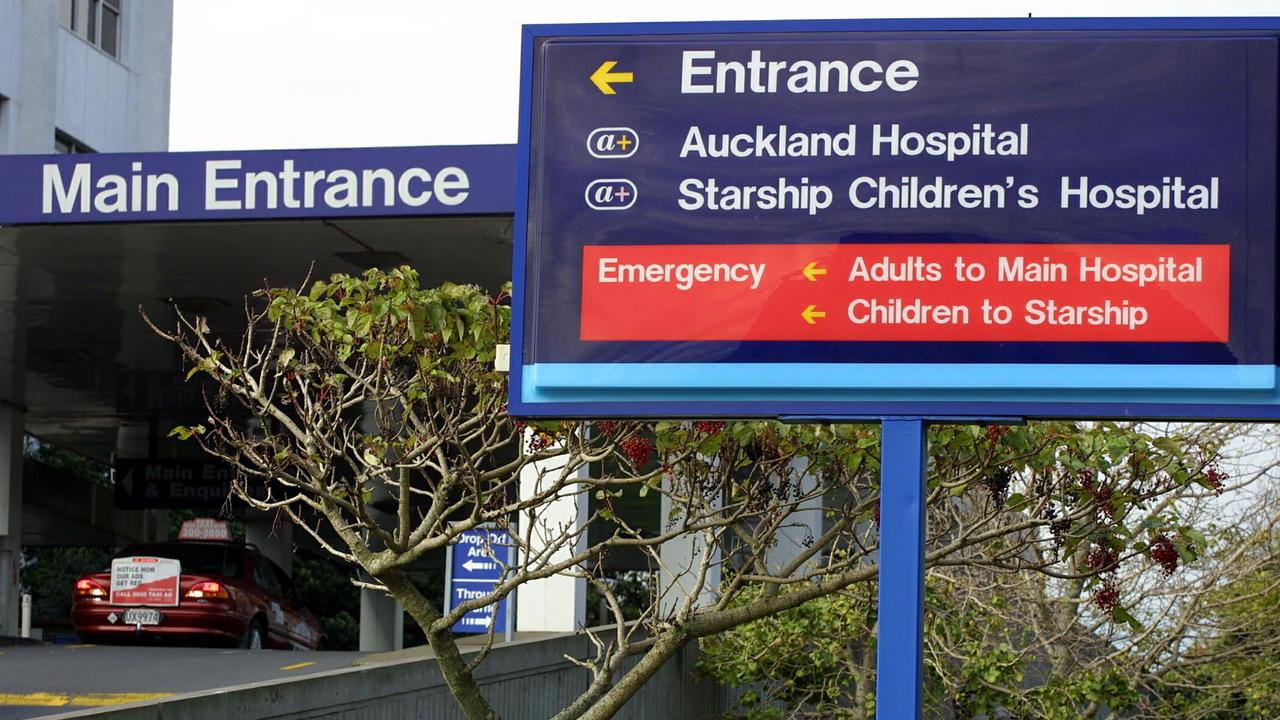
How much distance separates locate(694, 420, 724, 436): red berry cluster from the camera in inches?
344

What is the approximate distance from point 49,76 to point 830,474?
21435 mm

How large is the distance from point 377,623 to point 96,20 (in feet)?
38.4

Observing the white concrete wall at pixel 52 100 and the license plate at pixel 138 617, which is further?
the white concrete wall at pixel 52 100

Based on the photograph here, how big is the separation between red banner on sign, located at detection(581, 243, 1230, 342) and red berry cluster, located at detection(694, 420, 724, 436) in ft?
7.64

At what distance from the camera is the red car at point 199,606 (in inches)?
700

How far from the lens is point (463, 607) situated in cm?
778

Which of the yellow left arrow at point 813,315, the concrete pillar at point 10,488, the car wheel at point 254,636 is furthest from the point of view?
the concrete pillar at point 10,488

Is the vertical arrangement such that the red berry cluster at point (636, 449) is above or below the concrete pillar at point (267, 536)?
above

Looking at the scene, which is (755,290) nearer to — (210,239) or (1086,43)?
(1086,43)

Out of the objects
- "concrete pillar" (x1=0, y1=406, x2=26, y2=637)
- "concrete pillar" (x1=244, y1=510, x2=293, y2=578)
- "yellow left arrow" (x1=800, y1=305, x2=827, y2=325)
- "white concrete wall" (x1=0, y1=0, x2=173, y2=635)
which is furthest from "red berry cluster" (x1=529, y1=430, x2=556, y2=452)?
"concrete pillar" (x1=244, y1=510, x2=293, y2=578)

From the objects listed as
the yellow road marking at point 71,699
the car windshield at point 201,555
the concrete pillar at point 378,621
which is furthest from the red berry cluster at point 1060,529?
the concrete pillar at point 378,621

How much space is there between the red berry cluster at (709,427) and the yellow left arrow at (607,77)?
249 centimetres

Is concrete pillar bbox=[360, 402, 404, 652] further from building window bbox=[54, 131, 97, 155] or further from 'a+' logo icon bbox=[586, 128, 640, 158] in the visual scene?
'a+' logo icon bbox=[586, 128, 640, 158]

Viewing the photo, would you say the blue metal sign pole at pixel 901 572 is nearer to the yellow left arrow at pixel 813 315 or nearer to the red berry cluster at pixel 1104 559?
the yellow left arrow at pixel 813 315
